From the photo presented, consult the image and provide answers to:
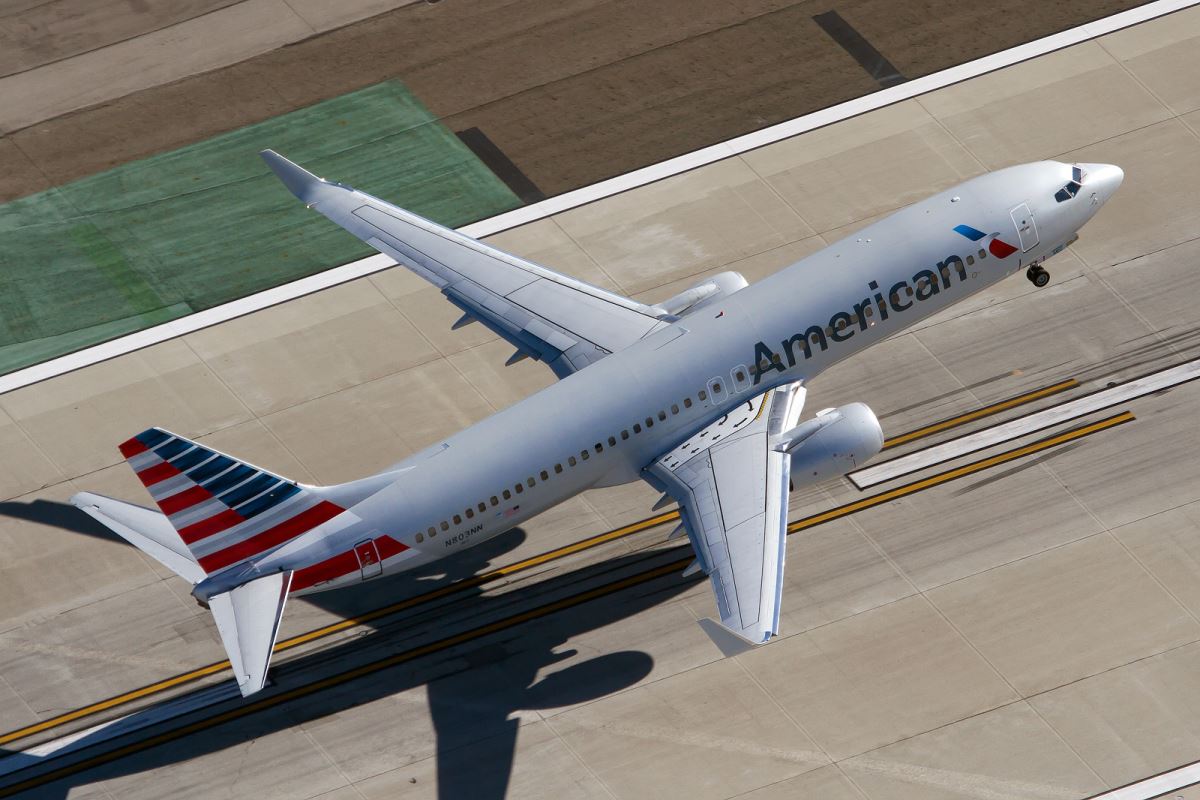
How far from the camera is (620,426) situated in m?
46.2

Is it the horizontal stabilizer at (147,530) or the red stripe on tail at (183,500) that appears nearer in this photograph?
the red stripe on tail at (183,500)

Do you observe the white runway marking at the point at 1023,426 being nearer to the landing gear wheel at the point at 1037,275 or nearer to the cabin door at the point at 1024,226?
the landing gear wheel at the point at 1037,275

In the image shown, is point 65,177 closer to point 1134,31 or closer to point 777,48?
point 777,48

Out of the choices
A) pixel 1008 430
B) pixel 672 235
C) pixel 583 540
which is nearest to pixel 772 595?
pixel 583 540

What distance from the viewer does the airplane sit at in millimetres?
42531

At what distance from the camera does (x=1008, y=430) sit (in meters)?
51.6

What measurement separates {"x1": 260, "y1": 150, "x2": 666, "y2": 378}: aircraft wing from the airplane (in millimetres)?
61

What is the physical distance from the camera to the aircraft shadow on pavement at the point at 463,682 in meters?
45.1

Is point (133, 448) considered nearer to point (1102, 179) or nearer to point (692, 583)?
point (692, 583)

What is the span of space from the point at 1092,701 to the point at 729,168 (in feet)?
75.3

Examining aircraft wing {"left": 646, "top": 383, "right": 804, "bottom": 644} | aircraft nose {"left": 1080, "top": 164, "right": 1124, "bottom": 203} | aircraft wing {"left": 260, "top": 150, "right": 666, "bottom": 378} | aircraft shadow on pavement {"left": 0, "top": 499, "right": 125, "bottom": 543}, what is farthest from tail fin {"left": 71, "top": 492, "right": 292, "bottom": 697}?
aircraft nose {"left": 1080, "top": 164, "right": 1124, "bottom": 203}

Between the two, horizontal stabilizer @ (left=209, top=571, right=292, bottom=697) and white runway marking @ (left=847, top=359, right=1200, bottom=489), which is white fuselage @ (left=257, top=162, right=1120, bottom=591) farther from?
white runway marking @ (left=847, top=359, right=1200, bottom=489)

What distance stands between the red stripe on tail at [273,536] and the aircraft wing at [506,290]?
349 inches

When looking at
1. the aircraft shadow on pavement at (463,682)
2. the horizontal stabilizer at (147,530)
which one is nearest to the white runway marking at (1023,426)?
the aircraft shadow on pavement at (463,682)
